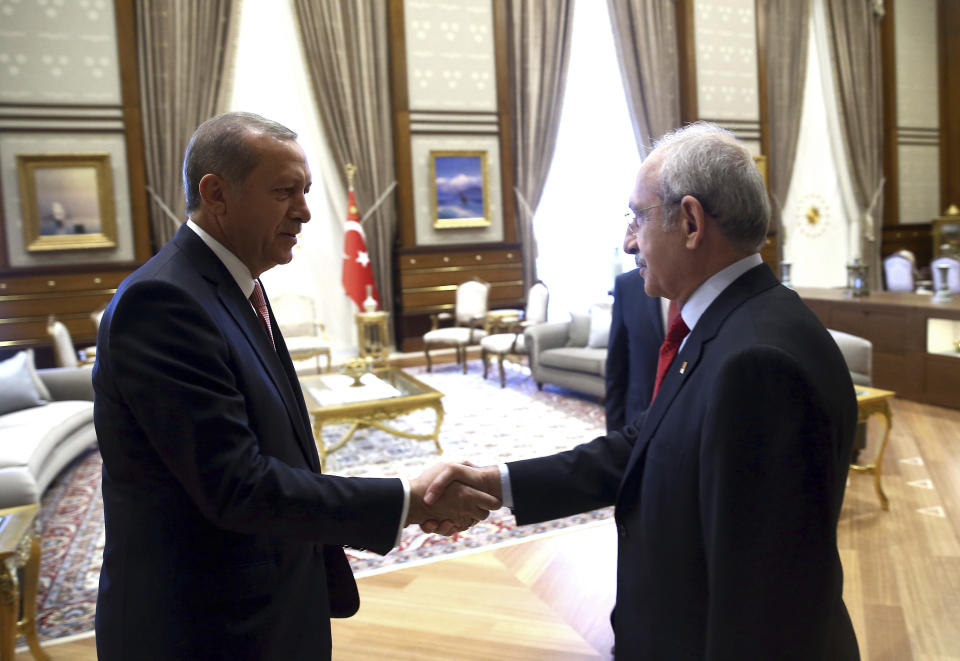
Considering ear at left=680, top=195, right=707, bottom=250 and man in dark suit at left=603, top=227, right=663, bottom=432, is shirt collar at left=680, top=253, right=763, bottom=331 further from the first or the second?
man in dark suit at left=603, top=227, right=663, bottom=432

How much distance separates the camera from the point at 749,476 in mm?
1028

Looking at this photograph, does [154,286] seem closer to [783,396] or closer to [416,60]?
[783,396]

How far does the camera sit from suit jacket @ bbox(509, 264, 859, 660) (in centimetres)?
103

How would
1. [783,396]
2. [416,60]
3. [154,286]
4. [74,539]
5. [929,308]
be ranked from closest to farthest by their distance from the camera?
[783,396] → [154,286] → [74,539] → [929,308] → [416,60]

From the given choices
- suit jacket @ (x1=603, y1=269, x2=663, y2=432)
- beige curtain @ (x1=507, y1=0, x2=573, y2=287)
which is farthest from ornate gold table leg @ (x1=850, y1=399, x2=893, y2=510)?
beige curtain @ (x1=507, y1=0, x2=573, y2=287)

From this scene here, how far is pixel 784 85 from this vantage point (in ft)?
35.7

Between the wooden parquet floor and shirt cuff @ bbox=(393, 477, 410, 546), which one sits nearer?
shirt cuff @ bbox=(393, 477, 410, 546)

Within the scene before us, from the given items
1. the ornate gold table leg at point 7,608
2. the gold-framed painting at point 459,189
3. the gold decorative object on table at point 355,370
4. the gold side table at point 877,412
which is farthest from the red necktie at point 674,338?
the gold-framed painting at point 459,189

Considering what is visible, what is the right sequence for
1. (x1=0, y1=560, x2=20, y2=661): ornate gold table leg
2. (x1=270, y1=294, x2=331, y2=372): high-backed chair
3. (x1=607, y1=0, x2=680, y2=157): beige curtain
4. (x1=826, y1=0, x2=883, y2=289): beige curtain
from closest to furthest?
(x1=0, y1=560, x2=20, y2=661): ornate gold table leg
(x1=270, y1=294, x2=331, y2=372): high-backed chair
(x1=607, y1=0, x2=680, y2=157): beige curtain
(x1=826, y1=0, x2=883, y2=289): beige curtain

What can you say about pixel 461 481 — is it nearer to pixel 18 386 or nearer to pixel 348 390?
pixel 348 390

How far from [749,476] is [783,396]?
0.40 ft

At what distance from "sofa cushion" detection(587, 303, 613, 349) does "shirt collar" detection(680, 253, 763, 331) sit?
202 inches

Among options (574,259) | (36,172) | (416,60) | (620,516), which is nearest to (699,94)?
(574,259)

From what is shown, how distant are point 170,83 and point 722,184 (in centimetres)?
785
